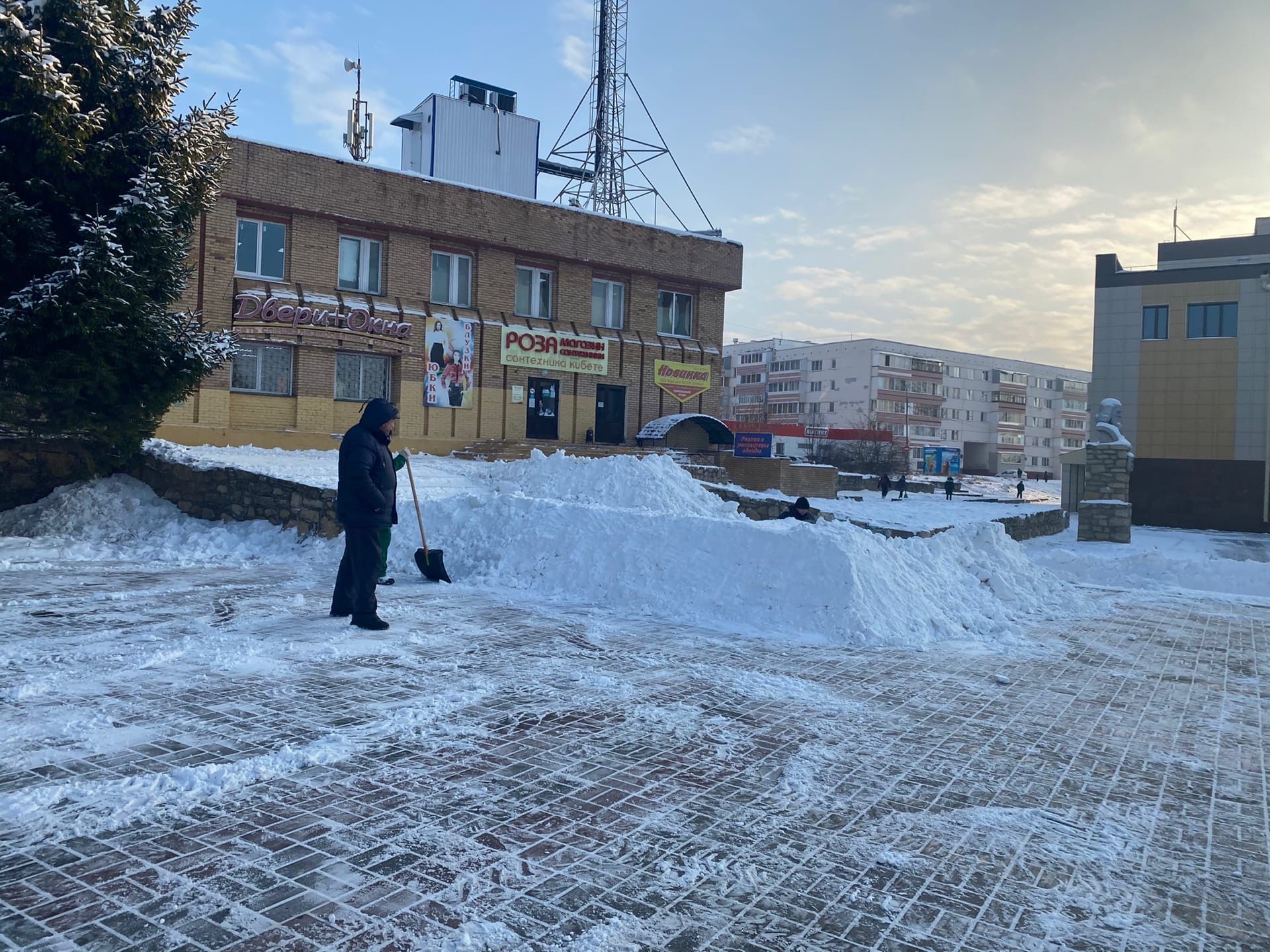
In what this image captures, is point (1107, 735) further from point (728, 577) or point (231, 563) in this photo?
point (231, 563)

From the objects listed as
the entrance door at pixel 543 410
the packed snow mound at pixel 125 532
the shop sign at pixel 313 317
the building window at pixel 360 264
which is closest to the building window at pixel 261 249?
the shop sign at pixel 313 317

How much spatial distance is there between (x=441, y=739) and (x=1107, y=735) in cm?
411

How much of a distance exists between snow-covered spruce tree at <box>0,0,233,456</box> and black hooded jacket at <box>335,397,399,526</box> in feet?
20.0

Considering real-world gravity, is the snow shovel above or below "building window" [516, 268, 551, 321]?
below

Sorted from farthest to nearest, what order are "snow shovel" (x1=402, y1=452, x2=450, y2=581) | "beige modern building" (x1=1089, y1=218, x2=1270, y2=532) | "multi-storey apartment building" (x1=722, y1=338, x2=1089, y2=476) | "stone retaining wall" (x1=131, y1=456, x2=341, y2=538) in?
"multi-storey apartment building" (x1=722, y1=338, x2=1089, y2=476)
"beige modern building" (x1=1089, y1=218, x2=1270, y2=532)
"stone retaining wall" (x1=131, y1=456, x2=341, y2=538)
"snow shovel" (x1=402, y1=452, x2=450, y2=581)

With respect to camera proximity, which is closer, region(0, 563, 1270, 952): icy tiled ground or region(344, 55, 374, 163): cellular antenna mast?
region(0, 563, 1270, 952): icy tiled ground

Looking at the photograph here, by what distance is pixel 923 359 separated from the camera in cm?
9362

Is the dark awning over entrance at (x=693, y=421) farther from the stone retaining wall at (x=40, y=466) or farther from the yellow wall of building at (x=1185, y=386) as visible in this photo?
the stone retaining wall at (x=40, y=466)

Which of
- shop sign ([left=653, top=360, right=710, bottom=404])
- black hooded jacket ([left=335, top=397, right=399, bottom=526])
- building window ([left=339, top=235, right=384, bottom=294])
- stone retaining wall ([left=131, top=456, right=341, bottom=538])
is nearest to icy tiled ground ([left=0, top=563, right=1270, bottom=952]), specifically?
black hooded jacket ([left=335, top=397, right=399, bottom=526])

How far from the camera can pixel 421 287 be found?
2381 cm

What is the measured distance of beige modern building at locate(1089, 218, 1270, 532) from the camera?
29.7 m

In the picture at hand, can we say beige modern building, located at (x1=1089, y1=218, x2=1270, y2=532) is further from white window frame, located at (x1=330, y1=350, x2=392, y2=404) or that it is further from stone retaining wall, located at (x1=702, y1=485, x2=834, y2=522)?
white window frame, located at (x1=330, y1=350, x2=392, y2=404)

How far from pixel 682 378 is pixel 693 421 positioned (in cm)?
162

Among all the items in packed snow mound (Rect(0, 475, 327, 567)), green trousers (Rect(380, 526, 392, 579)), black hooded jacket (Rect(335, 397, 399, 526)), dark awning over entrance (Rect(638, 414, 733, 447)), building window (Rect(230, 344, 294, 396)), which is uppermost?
building window (Rect(230, 344, 294, 396))
